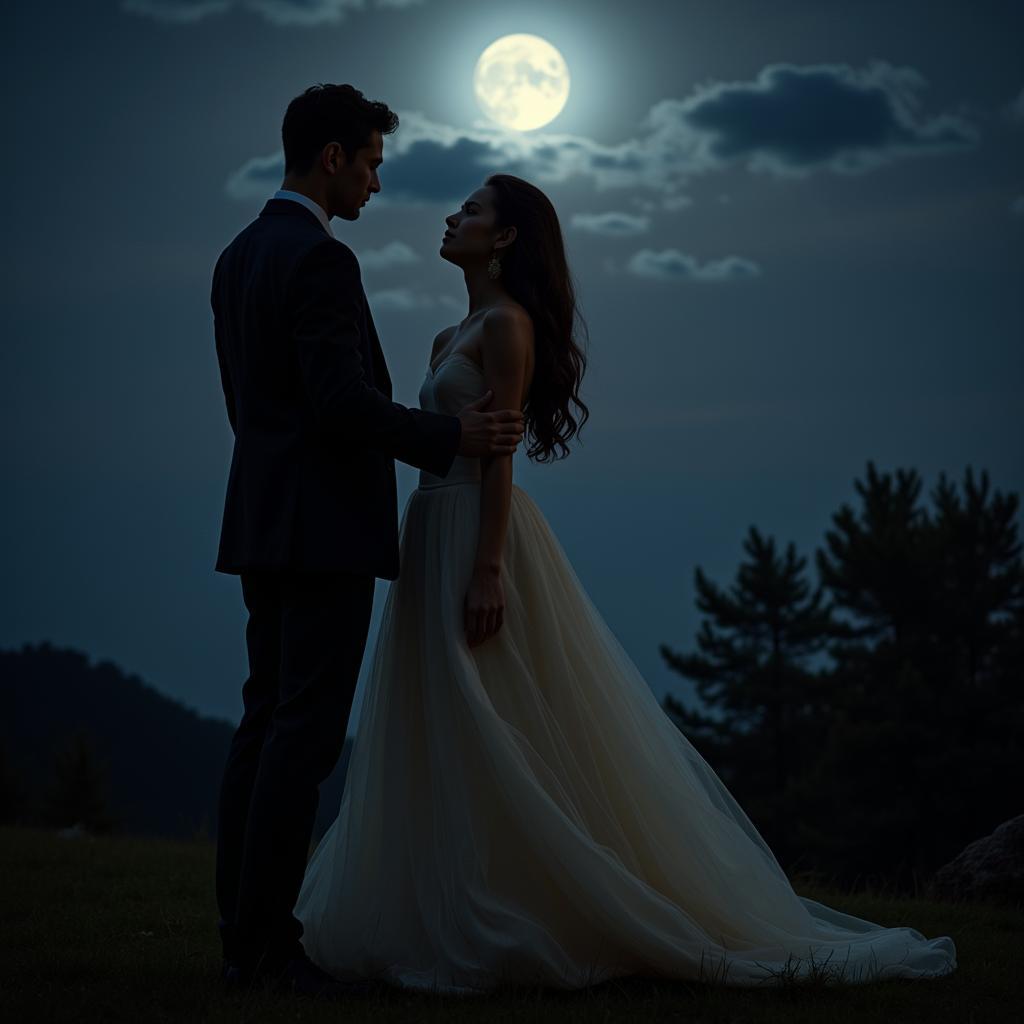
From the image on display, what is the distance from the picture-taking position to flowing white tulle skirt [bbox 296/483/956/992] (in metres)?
3.84

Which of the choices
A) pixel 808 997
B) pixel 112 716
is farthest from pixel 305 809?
pixel 112 716

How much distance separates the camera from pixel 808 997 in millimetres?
3766

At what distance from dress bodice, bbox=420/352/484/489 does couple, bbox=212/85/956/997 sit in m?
0.01

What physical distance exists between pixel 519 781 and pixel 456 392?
141 centimetres

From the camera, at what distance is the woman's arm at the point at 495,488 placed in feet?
13.5

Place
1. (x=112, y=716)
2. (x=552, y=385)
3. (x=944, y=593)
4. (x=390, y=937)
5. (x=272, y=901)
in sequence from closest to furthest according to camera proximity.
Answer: (x=272, y=901) < (x=390, y=937) < (x=552, y=385) < (x=944, y=593) < (x=112, y=716)

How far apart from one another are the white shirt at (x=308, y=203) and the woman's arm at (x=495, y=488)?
674 mm

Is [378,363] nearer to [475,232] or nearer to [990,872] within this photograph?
[475,232]

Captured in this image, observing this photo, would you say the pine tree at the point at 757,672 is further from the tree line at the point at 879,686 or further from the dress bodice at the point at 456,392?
the dress bodice at the point at 456,392

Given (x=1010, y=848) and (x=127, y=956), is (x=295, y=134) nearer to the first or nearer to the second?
(x=127, y=956)

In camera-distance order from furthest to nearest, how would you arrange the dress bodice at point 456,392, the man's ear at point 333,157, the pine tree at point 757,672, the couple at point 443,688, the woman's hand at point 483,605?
the pine tree at point 757,672 < the dress bodice at point 456,392 < the woman's hand at point 483,605 < the man's ear at point 333,157 < the couple at point 443,688

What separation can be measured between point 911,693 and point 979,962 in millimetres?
26757

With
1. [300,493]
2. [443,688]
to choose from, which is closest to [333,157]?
[300,493]

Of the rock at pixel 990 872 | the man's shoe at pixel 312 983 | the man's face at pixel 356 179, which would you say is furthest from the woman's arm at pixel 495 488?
the rock at pixel 990 872
